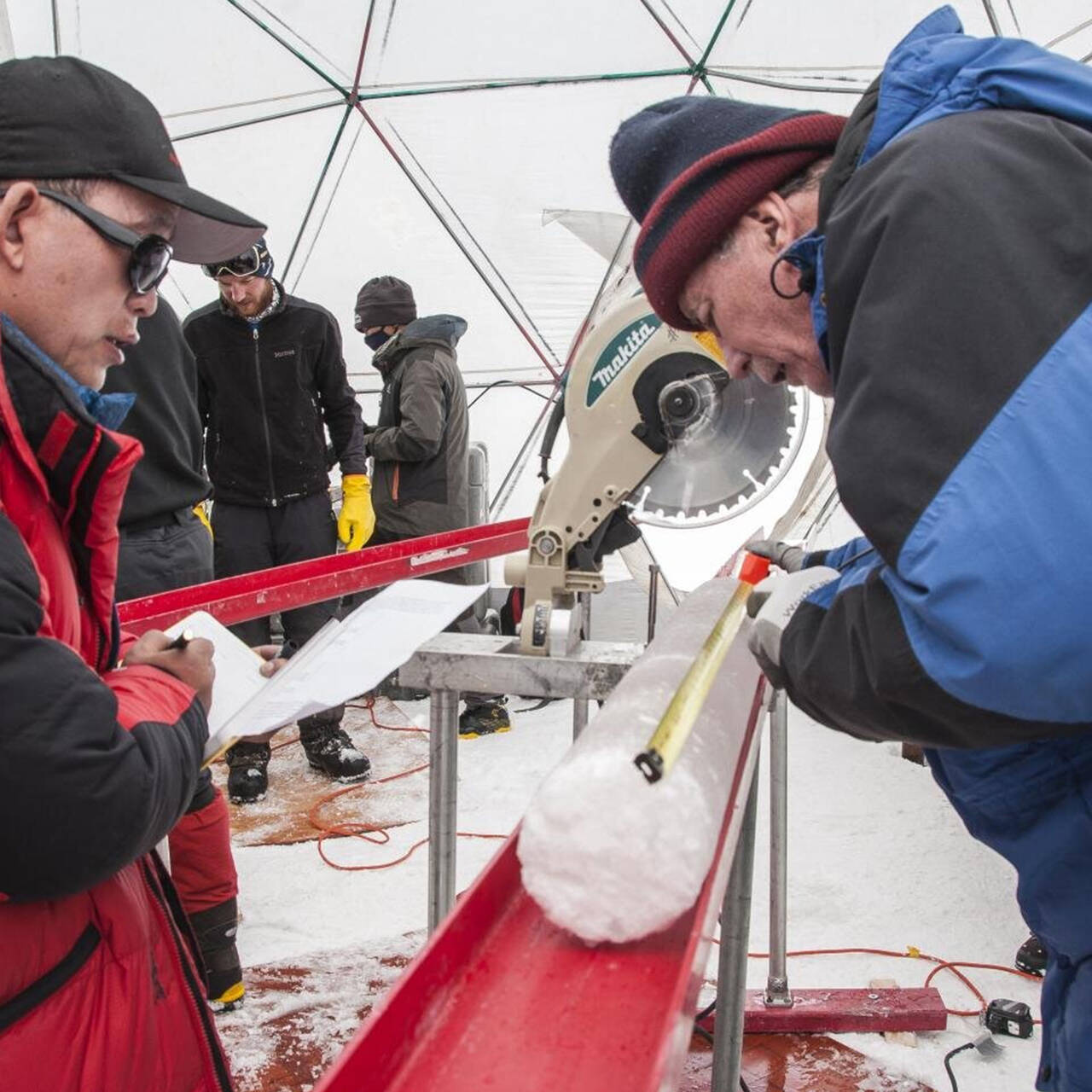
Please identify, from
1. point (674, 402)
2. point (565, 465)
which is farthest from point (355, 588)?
point (674, 402)

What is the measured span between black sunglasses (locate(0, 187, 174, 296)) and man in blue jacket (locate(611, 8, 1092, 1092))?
77 centimetres

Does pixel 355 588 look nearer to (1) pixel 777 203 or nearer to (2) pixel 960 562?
(1) pixel 777 203

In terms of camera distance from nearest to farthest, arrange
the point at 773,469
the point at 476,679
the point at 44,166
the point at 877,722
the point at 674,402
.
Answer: the point at 877,722
the point at 44,166
the point at 476,679
the point at 674,402
the point at 773,469

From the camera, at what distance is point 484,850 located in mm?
3582

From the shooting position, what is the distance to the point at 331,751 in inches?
170

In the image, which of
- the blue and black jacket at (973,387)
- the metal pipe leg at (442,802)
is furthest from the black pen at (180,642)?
the blue and black jacket at (973,387)

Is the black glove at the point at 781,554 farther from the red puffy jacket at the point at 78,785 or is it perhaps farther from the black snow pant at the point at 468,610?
the black snow pant at the point at 468,610

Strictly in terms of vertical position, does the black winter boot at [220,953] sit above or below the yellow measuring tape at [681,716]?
below

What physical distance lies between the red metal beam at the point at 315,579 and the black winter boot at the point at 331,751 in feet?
4.16

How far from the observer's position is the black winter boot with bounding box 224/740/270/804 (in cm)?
403

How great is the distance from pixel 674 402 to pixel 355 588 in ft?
4.51

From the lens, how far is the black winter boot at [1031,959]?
271cm

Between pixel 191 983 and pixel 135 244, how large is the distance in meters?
0.95

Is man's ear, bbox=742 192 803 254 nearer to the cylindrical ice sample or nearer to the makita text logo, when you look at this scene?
the cylindrical ice sample
